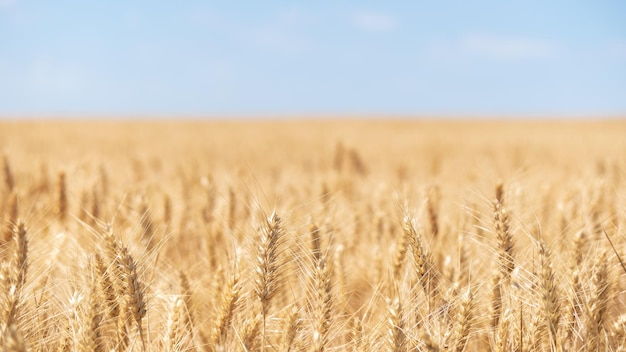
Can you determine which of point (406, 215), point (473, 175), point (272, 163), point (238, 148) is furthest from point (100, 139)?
point (406, 215)

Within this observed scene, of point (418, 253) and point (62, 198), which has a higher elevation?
point (418, 253)

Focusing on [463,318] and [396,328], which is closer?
[396,328]

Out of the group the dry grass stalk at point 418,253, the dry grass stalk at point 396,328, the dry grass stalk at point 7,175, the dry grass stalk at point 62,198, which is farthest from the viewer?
the dry grass stalk at point 7,175

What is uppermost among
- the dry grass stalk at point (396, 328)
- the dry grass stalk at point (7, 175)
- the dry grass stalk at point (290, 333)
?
the dry grass stalk at point (7, 175)

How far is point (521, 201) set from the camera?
2664mm

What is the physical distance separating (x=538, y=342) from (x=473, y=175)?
285cm

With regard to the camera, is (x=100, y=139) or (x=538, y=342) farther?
(x=100, y=139)

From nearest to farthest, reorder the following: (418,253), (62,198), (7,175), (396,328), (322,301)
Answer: (396,328) < (322,301) < (418,253) < (62,198) < (7,175)

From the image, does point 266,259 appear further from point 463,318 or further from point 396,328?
point 463,318

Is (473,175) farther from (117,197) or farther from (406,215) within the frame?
(406,215)

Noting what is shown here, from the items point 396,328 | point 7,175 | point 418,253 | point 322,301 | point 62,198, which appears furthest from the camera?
point 7,175

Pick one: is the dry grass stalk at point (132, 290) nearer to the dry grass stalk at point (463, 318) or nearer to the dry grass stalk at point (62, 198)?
the dry grass stalk at point (463, 318)

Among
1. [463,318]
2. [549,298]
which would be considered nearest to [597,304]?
→ [549,298]

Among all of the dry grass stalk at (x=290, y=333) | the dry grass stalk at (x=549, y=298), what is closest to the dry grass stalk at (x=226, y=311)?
the dry grass stalk at (x=290, y=333)
